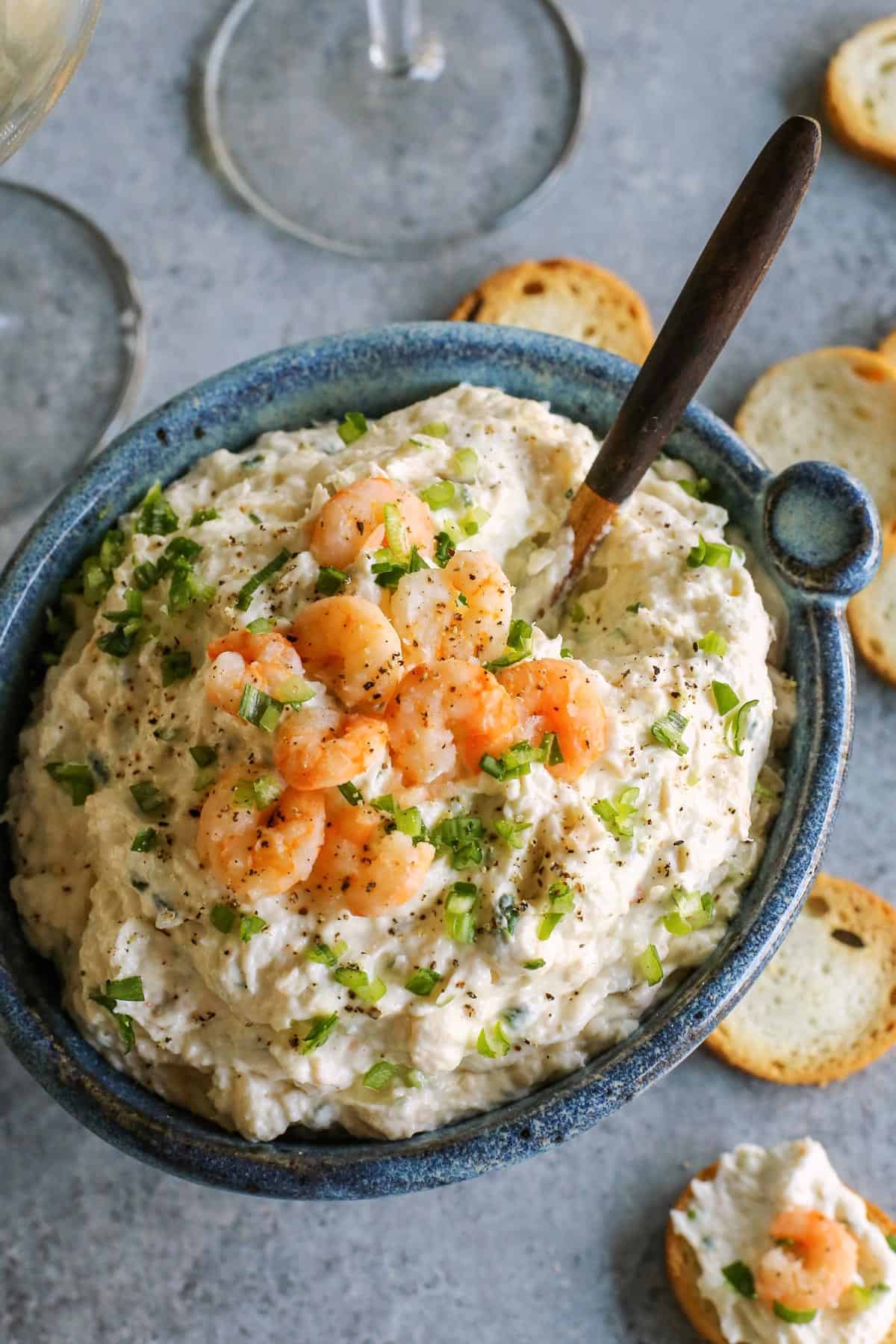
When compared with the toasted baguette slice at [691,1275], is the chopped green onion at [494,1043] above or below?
above

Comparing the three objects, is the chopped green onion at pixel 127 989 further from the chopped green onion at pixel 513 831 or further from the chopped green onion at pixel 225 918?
the chopped green onion at pixel 513 831

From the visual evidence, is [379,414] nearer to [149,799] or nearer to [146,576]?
[146,576]

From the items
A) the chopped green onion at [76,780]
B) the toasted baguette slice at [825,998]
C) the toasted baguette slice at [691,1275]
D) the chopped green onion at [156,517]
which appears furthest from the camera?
the toasted baguette slice at [825,998]

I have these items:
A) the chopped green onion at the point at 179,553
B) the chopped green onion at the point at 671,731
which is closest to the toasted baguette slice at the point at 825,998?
the chopped green onion at the point at 671,731

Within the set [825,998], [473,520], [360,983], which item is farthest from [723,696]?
[825,998]

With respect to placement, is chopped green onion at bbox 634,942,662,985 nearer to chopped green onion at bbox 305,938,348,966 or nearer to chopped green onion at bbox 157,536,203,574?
chopped green onion at bbox 305,938,348,966

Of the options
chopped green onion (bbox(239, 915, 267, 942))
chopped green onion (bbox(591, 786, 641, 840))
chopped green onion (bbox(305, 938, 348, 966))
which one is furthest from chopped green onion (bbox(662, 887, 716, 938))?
chopped green onion (bbox(239, 915, 267, 942))

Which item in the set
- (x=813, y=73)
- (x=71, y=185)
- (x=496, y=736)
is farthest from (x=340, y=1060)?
(x=813, y=73)
